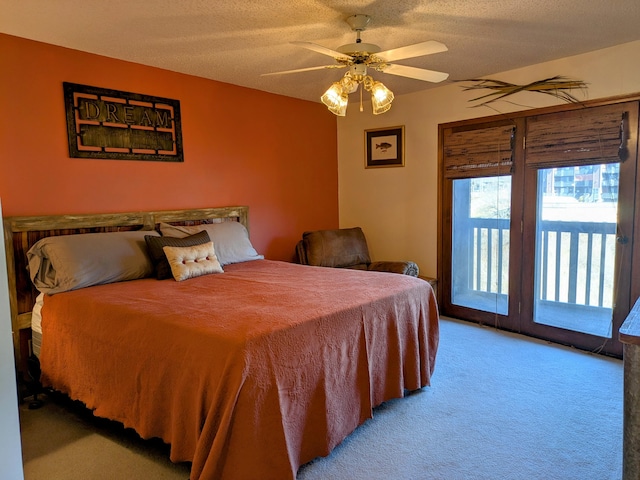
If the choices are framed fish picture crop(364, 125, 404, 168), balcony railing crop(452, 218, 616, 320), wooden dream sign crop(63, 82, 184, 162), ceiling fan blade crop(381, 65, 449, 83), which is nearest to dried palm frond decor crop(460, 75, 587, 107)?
framed fish picture crop(364, 125, 404, 168)

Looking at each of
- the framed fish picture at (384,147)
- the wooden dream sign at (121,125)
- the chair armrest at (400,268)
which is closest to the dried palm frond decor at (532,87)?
the framed fish picture at (384,147)

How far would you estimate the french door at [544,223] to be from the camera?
3379 millimetres

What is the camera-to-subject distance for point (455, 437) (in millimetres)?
2391

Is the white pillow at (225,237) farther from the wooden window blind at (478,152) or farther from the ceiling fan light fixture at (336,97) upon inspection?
the wooden window blind at (478,152)

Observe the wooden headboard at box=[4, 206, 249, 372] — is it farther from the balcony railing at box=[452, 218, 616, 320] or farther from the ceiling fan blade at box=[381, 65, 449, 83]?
the balcony railing at box=[452, 218, 616, 320]

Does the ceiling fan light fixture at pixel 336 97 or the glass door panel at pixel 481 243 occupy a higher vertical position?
the ceiling fan light fixture at pixel 336 97

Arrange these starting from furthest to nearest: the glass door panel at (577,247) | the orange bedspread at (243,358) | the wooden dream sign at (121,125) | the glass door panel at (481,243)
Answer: the glass door panel at (481,243)
the glass door panel at (577,247)
the wooden dream sign at (121,125)
the orange bedspread at (243,358)

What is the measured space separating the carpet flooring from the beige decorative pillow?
103 cm

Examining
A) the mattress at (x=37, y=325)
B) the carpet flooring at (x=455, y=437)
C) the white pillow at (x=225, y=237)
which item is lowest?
the carpet flooring at (x=455, y=437)

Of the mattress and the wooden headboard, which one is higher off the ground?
the wooden headboard

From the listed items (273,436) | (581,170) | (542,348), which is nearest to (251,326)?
(273,436)

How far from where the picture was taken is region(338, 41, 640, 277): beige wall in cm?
352

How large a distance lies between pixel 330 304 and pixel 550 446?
4.49 ft

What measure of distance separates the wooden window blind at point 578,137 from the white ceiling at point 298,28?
1.58 feet
